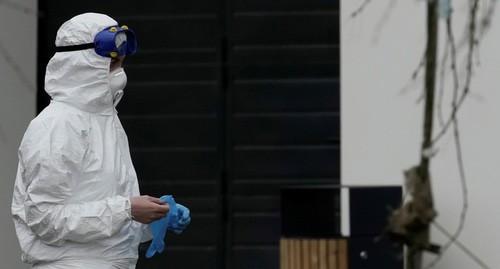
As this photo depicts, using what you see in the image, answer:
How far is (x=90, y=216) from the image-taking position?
18.0ft

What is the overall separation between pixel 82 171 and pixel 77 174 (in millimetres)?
27

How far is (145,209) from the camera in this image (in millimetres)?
5457

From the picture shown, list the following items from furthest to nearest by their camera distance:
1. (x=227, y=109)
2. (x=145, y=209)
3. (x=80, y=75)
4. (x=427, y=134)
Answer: (x=227, y=109)
(x=80, y=75)
(x=145, y=209)
(x=427, y=134)

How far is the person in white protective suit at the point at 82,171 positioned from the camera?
5.45 m

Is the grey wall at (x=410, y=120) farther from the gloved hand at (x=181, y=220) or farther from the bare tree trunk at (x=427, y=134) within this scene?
the bare tree trunk at (x=427, y=134)

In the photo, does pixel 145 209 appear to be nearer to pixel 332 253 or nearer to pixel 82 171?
pixel 82 171

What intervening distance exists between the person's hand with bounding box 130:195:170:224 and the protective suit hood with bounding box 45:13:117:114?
485 mm

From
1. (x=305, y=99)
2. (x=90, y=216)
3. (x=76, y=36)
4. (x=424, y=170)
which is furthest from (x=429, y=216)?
(x=305, y=99)

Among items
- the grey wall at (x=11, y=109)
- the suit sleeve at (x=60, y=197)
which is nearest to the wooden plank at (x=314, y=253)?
the suit sleeve at (x=60, y=197)

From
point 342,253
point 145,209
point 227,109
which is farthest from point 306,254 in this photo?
point 227,109

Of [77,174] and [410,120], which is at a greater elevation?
[410,120]

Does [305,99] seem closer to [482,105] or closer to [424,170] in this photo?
[482,105]

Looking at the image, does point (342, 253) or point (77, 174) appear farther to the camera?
point (342, 253)

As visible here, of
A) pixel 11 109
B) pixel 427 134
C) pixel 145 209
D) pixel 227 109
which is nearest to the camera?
pixel 427 134
